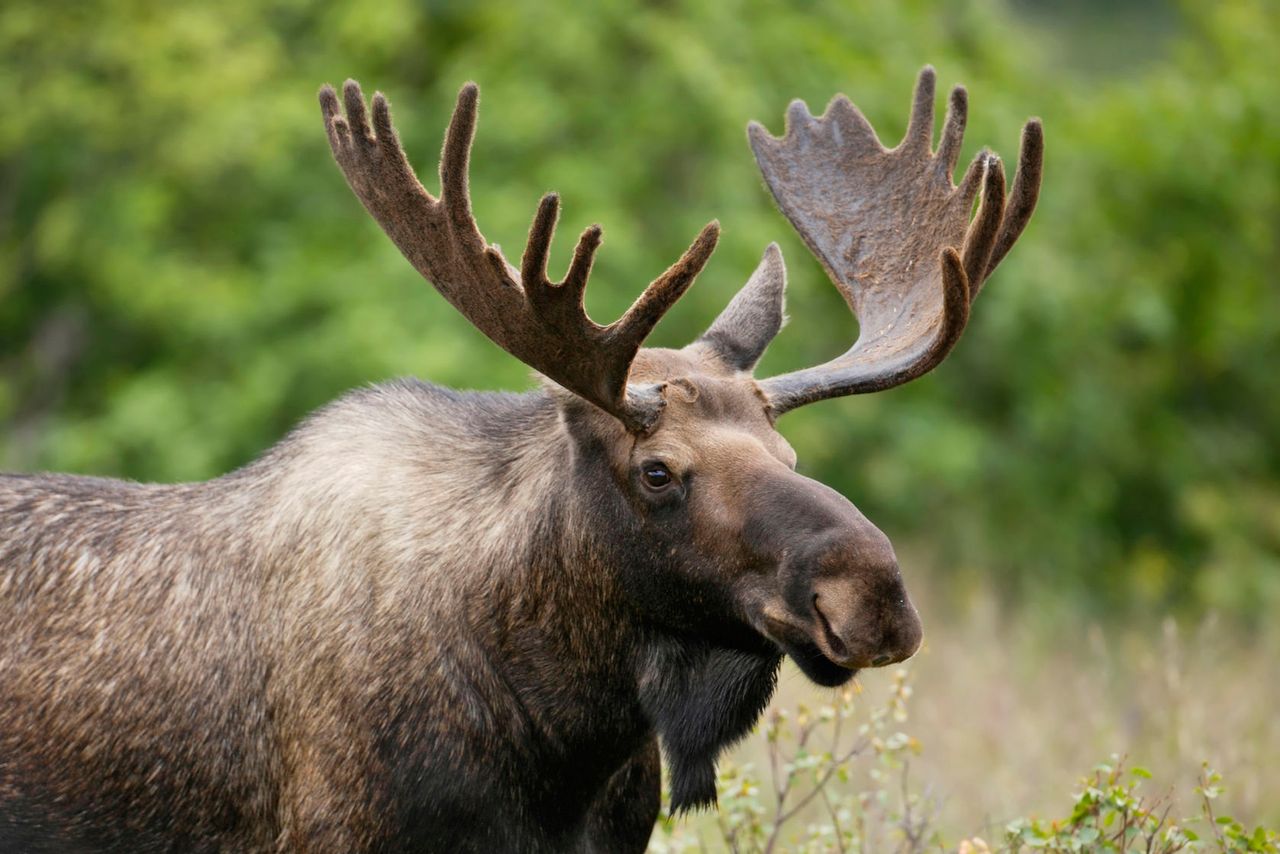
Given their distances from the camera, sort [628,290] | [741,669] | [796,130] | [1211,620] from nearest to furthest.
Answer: [741,669]
[796,130]
[1211,620]
[628,290]

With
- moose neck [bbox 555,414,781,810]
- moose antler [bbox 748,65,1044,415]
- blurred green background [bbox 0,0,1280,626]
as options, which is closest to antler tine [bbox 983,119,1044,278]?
moose antler [bbox 748,65,1044,415]

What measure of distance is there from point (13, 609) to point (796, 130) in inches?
107

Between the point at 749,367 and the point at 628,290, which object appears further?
the point at 628,290

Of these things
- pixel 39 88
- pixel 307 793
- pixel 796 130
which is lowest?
pixel 307 793

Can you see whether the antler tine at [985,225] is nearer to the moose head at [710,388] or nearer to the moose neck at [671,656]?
the moose head at [710,388]

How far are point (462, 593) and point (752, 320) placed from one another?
3.70 ft

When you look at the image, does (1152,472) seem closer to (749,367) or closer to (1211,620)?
(1211,620)

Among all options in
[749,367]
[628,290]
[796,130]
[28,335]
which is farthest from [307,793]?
[28,335]

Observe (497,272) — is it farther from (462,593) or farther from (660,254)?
(660,254)

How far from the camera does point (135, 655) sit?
423 cm

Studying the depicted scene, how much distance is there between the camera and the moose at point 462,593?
151 inches

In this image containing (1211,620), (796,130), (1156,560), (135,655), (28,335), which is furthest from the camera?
(1156,560)

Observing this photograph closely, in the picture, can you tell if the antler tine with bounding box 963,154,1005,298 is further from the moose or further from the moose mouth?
the moose mouth

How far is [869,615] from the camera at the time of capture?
3.44 metres
